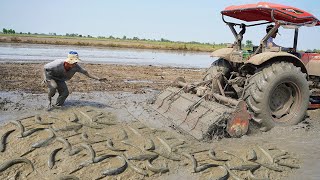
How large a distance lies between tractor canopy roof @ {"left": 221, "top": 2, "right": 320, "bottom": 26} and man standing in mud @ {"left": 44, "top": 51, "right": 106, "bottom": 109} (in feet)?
10.6

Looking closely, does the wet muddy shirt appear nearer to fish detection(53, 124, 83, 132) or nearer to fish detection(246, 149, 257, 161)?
fish detection(53, 124, 83, 132)

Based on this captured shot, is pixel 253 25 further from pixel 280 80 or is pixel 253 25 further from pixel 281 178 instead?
pixel 281 178

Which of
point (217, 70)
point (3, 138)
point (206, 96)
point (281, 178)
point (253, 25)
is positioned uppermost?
point (253, 25)

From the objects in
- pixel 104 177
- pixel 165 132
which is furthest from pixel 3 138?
pixel 165 132

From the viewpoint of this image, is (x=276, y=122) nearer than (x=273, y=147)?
No

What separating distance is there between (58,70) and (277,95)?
4.44 m

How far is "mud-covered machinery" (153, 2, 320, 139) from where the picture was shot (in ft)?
18.3

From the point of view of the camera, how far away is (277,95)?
21.3ft

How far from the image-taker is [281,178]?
4.28m

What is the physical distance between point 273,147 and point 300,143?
711 millimetres

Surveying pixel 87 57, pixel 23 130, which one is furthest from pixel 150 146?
pixel 87 57

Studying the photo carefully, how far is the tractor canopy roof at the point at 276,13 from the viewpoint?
20.0ft

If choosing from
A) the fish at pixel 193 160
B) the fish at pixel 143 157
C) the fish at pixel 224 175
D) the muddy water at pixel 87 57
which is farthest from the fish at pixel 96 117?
the muddy water at pixel 87 57

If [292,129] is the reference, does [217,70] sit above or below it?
above
